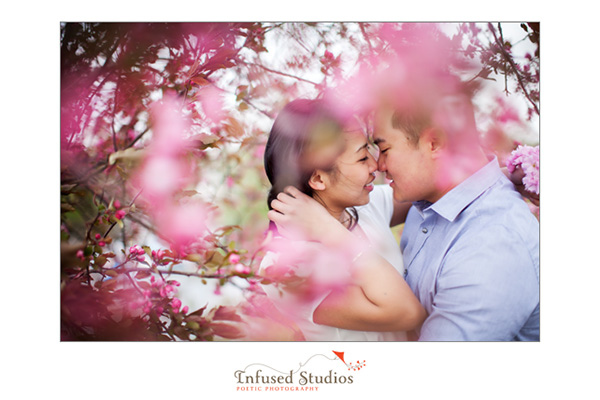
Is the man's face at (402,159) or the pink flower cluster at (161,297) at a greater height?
the man's face at (402,159)

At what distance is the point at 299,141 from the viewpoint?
1.77 meters

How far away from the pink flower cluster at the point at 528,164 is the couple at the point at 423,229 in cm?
7

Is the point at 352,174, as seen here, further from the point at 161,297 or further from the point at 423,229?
the point at 161,297

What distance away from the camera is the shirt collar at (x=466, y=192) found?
5.79 feet

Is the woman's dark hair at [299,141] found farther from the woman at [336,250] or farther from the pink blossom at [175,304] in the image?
the pink blossom at [175,304]

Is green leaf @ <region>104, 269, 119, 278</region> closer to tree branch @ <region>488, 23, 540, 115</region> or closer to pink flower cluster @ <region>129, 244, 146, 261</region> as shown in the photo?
pink flower cluster @ <region>129, 244, 146, 261</region>

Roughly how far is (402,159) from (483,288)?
21.2 inches

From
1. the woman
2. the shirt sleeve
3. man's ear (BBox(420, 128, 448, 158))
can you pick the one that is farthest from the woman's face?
the shirt sleeve

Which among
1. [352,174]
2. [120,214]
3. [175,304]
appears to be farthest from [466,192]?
[120,214]

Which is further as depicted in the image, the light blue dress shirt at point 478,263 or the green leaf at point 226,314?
the green leaf at point 226,314
